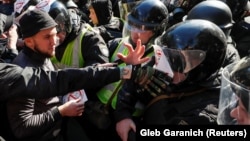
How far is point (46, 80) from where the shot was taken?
2.20 meters

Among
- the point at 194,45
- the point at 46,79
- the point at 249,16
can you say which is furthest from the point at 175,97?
the point at 249,16

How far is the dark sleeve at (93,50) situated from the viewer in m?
2.81

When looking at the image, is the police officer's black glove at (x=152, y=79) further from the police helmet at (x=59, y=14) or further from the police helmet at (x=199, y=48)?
the police helmet at (x=59, y=14)

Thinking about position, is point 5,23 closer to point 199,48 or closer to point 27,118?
point 27,118

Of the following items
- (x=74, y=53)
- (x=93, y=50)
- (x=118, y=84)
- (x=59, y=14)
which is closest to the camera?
(x=118, y=84)

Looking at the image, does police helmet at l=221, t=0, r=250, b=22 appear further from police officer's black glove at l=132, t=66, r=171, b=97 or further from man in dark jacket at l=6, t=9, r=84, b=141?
man in dark jacket at l=6, t=9, r=84, b=141

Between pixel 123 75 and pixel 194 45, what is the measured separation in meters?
0.44

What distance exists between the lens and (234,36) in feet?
14.5

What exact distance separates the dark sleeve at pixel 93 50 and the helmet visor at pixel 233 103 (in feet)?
3.91

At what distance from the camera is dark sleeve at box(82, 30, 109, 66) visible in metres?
2.81

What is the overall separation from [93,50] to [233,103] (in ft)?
4.54

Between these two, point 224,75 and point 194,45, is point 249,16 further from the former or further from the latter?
point 224,75

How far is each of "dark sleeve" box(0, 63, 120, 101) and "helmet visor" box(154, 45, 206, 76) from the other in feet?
0.94

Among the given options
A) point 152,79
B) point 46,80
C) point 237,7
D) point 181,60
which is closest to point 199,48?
point 181,60
